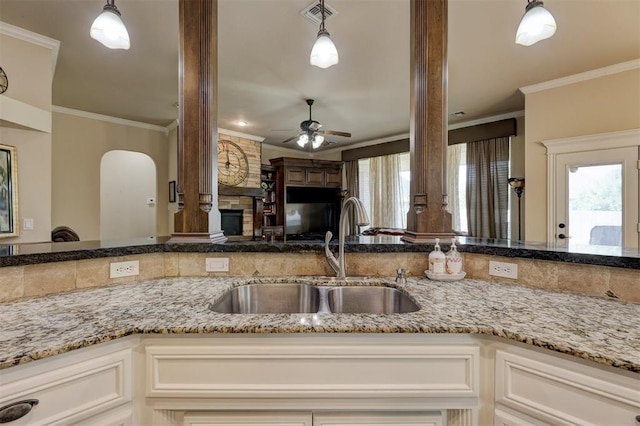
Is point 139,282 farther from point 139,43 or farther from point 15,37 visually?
point 15,37

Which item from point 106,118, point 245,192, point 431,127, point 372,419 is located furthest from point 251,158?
point 372,419

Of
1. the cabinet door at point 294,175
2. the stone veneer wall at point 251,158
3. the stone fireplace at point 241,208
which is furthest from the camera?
the cabinet door at point 294,175

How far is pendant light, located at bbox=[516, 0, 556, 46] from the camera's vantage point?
1532mm

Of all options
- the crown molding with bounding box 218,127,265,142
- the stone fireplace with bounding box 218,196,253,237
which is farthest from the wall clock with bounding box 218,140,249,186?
the stone fireplace with bounding box 218,196,253,237

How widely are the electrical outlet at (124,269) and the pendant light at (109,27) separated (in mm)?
1189

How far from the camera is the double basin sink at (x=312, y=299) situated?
1398 mm

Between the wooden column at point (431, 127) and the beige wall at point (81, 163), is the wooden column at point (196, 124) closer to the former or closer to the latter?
the wooden column at point (431, 127)

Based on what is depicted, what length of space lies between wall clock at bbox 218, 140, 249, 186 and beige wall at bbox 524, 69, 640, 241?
4497mm

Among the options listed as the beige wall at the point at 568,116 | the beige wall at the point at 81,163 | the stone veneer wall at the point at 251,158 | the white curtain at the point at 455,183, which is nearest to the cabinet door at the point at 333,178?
the stone veneer wall at the point at 251,158

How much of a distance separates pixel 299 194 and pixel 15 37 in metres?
5.05

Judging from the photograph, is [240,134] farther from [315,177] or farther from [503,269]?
[503,269]

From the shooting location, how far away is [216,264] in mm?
1572

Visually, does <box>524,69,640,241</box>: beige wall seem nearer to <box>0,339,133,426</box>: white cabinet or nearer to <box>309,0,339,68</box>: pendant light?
<box>309,0,339,68</box>: pendant light

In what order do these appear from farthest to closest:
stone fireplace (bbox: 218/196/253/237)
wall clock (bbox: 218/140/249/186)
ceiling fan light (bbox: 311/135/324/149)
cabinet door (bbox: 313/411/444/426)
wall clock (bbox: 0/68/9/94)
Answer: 1. stone fireplace (bbox: 218/196/253/237)
2. wall clock (bbox: 218/140/249/186)
3. ceiling fan light (bbox: 311/135/324/149)
4. wall clock (bbox: 0/68/9/94)
5. cabinet door (bbox: 313/411/444/426)
